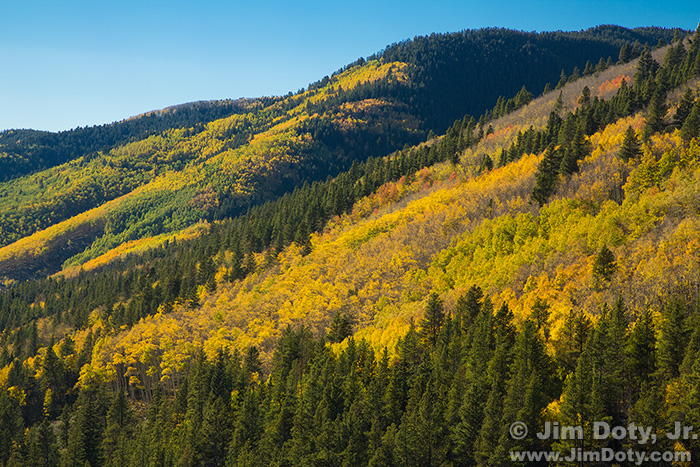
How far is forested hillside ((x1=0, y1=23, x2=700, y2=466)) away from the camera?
145ft

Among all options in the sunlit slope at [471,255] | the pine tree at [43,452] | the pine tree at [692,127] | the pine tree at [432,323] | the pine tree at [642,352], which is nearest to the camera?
the pine tree at [642,352]

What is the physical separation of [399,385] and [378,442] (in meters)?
5.81

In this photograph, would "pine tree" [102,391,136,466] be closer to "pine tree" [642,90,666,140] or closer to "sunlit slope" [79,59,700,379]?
"sunlit slope" [79,59,700,379]

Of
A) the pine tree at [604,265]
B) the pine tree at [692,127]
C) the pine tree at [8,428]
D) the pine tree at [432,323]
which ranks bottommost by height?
the pine tree at [8,428]

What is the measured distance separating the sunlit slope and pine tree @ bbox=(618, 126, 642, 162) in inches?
48.0

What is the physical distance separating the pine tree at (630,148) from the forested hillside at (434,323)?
35 cm

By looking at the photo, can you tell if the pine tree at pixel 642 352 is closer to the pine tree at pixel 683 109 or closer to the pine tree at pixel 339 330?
the pine tree at pixel 339 330

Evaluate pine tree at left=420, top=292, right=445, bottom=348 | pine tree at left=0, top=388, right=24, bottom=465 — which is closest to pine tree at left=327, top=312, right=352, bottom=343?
pine tree at left=420, top=292, right=445, bottom=348

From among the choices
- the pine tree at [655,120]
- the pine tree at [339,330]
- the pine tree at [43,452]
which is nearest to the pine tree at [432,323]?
the pine tree at [339,330]

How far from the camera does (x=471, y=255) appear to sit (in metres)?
78.2

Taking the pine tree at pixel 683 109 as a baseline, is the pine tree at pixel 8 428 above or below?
below

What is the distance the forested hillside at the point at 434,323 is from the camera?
145 feet

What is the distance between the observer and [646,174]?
69500 mm

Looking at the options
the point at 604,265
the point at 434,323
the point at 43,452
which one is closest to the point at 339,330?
the point at 434,323
